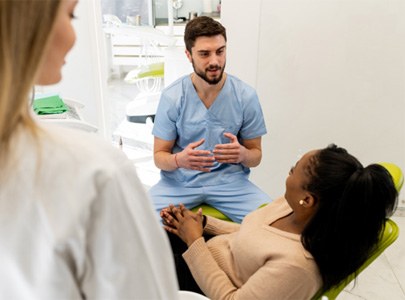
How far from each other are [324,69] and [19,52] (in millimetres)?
1974

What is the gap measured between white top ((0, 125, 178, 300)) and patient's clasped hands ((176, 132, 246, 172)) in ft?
3.59

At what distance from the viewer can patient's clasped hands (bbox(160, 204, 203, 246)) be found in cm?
125

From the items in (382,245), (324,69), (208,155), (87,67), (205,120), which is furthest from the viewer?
(87,67)

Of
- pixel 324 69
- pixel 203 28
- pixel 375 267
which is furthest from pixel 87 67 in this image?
pixel 375 267

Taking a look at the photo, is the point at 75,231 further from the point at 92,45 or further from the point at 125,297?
the point at 92,45

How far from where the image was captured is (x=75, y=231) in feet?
1.23

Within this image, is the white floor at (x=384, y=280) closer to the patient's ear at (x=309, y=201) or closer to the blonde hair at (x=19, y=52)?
the patient's ear at (x=309, y=201)

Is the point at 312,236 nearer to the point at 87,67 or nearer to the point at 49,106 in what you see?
the point at 49,106

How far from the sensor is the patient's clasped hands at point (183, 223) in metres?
1.25

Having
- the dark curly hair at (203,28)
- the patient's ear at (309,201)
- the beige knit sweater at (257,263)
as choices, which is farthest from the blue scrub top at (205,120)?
the patient's ear at (309,201)

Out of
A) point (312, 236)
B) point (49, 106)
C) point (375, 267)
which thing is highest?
point (49, 106)

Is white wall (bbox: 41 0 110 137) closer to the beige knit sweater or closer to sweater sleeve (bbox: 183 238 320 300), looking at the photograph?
the beige knit sweater

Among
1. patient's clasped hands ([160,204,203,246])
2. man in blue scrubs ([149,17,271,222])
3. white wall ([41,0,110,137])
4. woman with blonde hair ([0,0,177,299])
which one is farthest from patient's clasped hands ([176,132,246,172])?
woman with blonde hair ([0,0,177,299])

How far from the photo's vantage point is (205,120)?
166 centimetres
